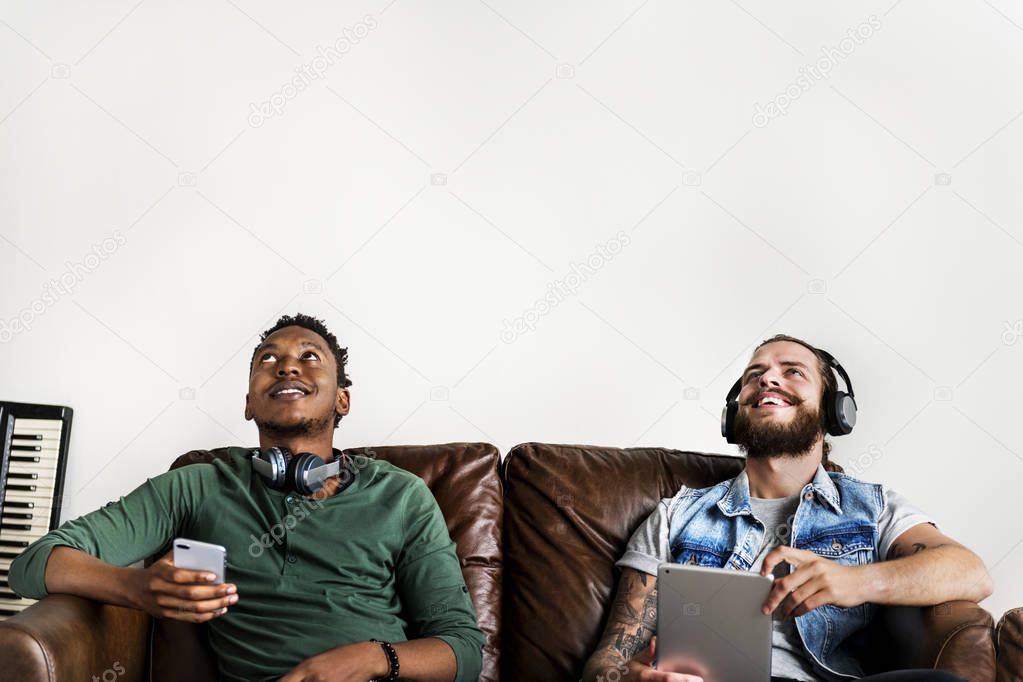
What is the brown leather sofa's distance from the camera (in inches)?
76.3

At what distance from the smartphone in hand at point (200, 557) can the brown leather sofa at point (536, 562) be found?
0.27 meters

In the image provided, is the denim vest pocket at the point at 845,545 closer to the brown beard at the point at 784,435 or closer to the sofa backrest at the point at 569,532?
the brown beard at the point at 784,435

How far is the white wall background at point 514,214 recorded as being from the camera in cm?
282

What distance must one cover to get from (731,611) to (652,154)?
5.45 ft

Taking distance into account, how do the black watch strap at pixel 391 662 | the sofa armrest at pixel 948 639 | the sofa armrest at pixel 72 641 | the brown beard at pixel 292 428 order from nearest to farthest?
the sofa armrest at pixel 72 641 < the sofa armrest at pixel 948 639 < the black watch strap at pixel 391 662 < the brown beard at pixel 292 428

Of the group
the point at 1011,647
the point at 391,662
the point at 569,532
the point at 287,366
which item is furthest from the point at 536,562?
the point at 1011,647

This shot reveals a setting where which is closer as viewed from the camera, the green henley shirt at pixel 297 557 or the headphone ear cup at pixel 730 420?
the green henley shirt at pixel 297 557

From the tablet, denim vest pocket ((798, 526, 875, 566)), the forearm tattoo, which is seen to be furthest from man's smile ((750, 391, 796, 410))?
the tablet

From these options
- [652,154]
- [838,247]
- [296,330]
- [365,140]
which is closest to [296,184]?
[365,140]

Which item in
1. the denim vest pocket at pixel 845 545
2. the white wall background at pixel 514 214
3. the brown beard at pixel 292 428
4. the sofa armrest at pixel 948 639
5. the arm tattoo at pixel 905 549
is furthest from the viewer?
the white wall background at pixel 514 214

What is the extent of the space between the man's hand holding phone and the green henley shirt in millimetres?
246

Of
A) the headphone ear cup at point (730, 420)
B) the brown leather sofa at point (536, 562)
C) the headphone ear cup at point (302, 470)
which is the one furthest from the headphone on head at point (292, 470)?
the headphone ear cup at point (730, 420)

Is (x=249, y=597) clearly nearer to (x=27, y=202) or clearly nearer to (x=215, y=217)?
(x=215, y=217)

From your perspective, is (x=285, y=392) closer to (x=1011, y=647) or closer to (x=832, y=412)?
(x=832, y=412)
